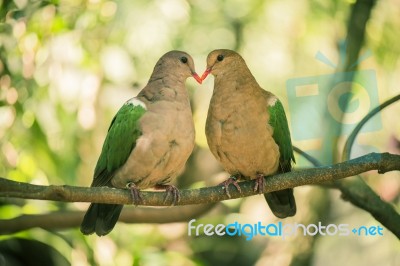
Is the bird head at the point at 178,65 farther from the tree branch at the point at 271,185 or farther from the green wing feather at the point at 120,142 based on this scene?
the tree branch at the point at 271,185

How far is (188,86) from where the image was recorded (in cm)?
459

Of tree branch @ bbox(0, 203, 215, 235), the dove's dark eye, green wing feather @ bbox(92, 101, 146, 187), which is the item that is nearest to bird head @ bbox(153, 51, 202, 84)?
the dove's dark eye

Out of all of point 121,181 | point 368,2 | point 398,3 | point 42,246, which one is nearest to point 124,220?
point 121,181

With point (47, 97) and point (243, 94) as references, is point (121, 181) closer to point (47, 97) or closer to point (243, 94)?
point (243, 94)

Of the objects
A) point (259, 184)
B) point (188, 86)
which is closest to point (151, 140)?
point (259, 184)

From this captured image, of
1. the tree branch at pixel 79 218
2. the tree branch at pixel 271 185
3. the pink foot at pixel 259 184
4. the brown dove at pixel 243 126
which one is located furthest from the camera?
the tree branch at pixel 79 218

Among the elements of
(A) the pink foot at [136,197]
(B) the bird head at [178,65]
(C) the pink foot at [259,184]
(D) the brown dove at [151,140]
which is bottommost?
→ (A) the pink foot at [136,197]

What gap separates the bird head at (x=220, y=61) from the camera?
130 inches

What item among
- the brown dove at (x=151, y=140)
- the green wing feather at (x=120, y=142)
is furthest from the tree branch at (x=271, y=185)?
the green wing feather at (x=120, y=142)

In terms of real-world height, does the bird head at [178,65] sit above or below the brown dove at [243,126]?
above

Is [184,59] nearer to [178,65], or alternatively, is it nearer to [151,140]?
[178,65]

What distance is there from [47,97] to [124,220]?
1198 millimetres

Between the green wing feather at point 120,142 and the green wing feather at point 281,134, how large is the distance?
72 centimetres

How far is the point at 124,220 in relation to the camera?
3744mm
